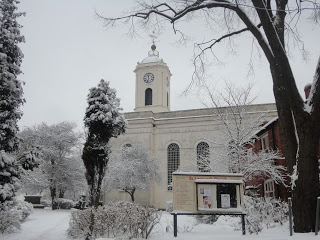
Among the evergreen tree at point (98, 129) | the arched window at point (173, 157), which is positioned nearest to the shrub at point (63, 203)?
the arched window at point (173, 157)

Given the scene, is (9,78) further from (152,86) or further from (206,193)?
(152,86)

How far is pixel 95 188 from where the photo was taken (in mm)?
11766

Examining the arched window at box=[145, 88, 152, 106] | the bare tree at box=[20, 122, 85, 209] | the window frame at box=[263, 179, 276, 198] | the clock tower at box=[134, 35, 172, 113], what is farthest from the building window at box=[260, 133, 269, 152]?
the arched window at box=[145, 88, 152, 106]

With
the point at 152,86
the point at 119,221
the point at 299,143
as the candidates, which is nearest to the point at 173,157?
Result: the point at 152,86

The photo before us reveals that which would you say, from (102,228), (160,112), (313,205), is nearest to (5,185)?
(102,228)

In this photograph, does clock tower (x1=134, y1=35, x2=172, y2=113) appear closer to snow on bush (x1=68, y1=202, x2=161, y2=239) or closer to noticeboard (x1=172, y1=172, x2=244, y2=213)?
snow on bush (x1=68, y1=202, x2=161, y2=239)

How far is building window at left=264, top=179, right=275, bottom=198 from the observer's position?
63.2 ft

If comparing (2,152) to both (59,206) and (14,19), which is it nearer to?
(14,19)

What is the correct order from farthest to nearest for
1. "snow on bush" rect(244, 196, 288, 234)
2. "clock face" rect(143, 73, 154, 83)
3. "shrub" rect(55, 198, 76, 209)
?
"clock face" rect(143, 73, 154, 83) → "shrub" rect(55, 198, 76, 209) → "snow on bush" rect(244, 196, 288, 234)

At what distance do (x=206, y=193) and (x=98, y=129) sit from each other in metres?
5.09

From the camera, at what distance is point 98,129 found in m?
12.2

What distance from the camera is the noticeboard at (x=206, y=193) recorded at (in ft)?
30.4

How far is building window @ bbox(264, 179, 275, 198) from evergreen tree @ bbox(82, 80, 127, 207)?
11.1 metres

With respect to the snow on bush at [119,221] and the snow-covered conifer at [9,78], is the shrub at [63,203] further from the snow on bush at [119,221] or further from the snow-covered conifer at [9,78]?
the snow on bush at [119,221]
